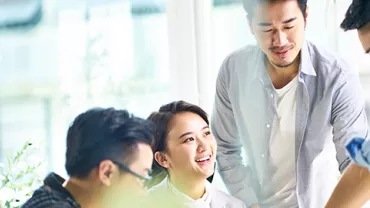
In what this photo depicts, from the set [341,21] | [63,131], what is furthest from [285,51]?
[63,131]

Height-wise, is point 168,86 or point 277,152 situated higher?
point 168,86

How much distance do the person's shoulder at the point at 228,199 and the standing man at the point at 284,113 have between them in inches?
0.4

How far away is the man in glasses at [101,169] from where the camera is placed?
898 mm

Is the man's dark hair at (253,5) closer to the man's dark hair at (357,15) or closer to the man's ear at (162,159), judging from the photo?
the man's dark hair at (357,15)

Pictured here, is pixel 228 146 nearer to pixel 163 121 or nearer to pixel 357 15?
pixel 163 121

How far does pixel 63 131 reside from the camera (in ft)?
3.10

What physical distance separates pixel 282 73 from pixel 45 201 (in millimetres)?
421

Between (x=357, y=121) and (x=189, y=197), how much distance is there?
293 millimetres

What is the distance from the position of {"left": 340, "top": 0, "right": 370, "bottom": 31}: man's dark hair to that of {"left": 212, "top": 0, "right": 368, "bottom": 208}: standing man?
0.23 feet

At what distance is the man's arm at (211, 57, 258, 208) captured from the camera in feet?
3.32

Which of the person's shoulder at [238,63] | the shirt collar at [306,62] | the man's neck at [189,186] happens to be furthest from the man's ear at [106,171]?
the shirt collar at [306,62]

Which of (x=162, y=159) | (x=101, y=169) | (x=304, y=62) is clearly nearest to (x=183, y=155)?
(x=162, y=159)

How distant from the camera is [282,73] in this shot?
3.30 ft

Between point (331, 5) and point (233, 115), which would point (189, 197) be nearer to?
point (233, 115)
